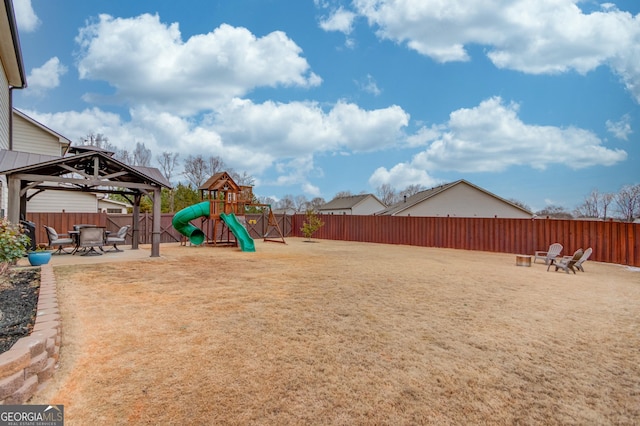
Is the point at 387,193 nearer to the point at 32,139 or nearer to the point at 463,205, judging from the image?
the point at 463,205

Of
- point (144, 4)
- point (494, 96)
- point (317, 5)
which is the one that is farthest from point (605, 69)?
point (144, 4)

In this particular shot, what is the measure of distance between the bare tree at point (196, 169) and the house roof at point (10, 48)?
77.1 feet

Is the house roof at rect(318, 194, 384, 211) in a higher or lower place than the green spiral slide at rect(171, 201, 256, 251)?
higher

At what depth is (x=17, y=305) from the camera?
4.09 m

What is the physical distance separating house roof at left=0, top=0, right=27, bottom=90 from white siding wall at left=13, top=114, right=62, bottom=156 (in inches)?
160

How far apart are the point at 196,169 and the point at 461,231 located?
26941 mm

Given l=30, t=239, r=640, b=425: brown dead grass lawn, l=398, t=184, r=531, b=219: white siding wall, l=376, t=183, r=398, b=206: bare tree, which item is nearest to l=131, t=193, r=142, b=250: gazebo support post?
l=30, t=239, r=640, b=425: brown dead grass lawn

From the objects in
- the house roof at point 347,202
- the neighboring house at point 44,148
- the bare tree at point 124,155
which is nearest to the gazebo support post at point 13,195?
the neighboring house at point 44,148

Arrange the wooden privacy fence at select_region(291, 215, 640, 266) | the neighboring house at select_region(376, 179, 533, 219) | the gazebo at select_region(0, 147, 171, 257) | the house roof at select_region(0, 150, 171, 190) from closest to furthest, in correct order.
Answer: the gazebo at select_region(0, 147, 171, 257) < the house roof at select_region(0, 150, 171, 190) < the wooden privacy fence at select_region(291, 215, 640, 266) < the neighboring house at select_region(376, 179, 533, 219)

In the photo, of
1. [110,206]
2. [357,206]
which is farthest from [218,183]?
[357,206]

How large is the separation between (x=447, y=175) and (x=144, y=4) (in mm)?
33521

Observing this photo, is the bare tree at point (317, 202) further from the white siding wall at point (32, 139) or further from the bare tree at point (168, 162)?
the white siding wall at point (32, 139)

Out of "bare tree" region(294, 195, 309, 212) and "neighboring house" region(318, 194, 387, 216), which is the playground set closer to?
"neighboring house" region(318, 194, 387, 216)

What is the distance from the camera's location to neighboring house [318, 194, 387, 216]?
1492 inches
